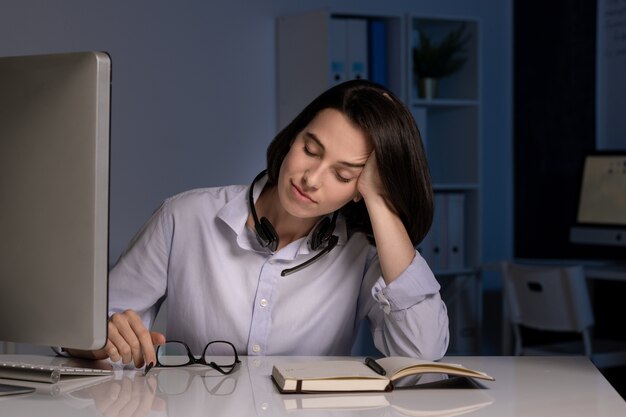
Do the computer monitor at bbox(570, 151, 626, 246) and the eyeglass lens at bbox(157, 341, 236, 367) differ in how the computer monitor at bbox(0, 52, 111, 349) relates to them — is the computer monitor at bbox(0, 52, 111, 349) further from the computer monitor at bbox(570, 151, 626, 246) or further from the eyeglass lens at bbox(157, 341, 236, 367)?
the computer monitor at bbox(570, 151, 626, 246)

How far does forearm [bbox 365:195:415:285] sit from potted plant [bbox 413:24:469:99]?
308 centimetres

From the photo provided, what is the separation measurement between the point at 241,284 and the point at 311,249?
0.52 feet

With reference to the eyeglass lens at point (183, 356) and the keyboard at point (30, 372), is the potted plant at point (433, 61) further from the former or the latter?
the keyboard at point (30, 372)

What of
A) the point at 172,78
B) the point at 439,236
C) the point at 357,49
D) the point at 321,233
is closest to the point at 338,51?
the point at 357,49

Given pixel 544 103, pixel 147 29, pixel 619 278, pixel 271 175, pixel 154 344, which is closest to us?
pixel 154 344

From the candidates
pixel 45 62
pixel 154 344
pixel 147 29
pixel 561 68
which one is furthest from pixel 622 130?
pixel 45 62

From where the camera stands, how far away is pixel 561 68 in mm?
5277

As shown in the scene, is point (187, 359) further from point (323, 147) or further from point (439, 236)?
point (439, 236)

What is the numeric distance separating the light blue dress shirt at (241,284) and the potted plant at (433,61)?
299 cm

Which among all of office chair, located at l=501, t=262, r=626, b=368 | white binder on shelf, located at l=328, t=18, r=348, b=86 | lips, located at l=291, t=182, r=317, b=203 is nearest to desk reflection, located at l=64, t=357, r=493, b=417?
lips, located at l=291, t=182, r=317, b=203

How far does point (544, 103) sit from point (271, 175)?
11.5ft

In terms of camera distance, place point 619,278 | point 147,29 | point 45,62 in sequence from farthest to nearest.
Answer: point 147,29
point 619,278
point 45,62

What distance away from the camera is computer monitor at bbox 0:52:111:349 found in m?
1.38

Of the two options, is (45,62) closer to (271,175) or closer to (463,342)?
(271,175)
